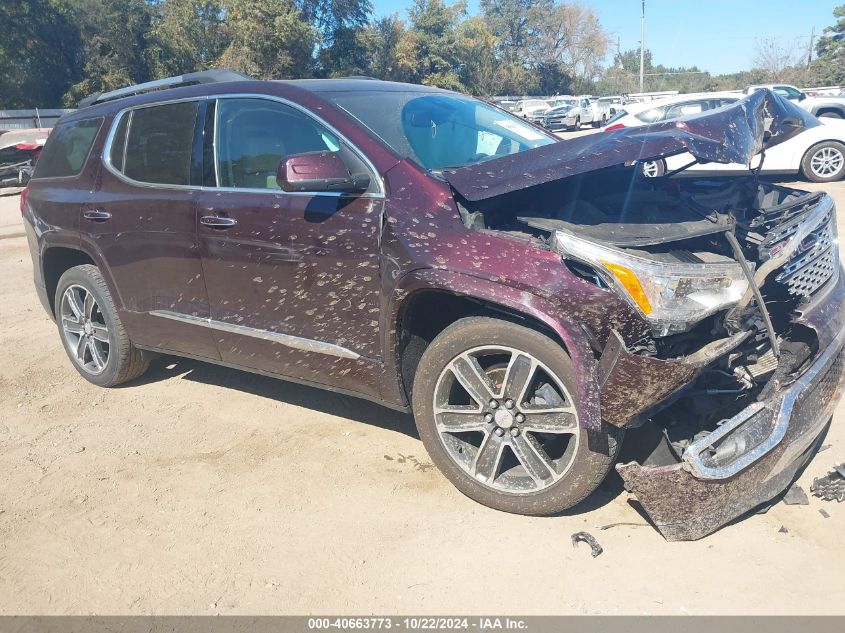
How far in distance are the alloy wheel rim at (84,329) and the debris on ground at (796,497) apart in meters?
4.07

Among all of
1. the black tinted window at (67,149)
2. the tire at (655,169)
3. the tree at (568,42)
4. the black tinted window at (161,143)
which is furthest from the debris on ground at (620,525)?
the tree at (568,42)

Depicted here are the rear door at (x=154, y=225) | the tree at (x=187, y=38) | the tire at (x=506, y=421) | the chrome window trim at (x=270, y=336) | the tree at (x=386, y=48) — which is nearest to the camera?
the tire at (x=506, y=421)

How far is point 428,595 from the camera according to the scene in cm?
270

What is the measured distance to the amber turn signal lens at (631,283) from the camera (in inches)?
106

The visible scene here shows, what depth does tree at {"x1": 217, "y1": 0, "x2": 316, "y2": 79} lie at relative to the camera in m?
37.0

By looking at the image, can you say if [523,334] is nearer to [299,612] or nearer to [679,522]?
[679,522]

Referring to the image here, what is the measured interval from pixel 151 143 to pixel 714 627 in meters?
3.76

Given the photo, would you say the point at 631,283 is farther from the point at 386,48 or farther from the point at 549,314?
the point at 386,48

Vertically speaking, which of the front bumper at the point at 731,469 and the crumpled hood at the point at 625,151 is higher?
the crumpled hood at the point at 625,151

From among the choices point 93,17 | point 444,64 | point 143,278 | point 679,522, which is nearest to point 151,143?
point 143,278

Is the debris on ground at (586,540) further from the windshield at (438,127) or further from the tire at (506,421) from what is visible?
the windshield at (438,127)

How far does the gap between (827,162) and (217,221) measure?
11.4m

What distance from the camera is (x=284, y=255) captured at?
349 cm

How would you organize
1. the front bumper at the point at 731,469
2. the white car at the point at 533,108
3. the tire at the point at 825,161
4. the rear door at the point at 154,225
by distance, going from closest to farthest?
the front bumper at the point at 731,469 → the rear door at the point at 154,225 → the tire at the point at 825,161 → the white car at the point at 533,108
